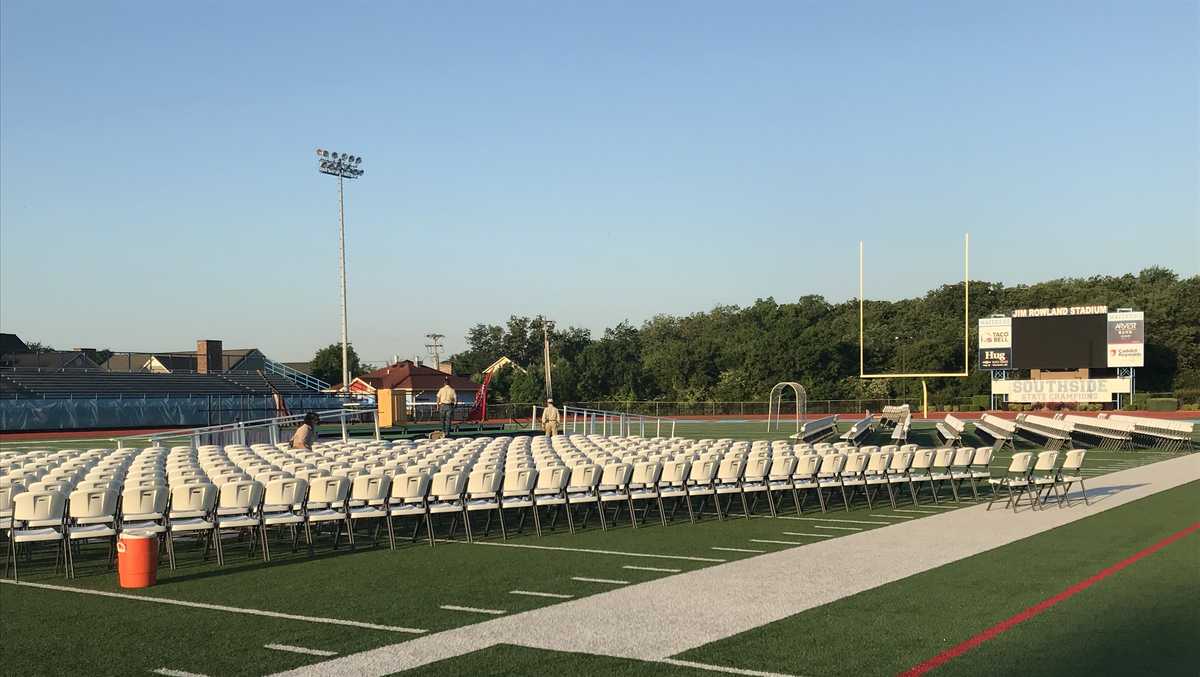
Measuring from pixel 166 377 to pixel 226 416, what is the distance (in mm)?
14564

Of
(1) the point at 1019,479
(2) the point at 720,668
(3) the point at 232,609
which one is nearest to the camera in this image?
(2) the point at 720,668

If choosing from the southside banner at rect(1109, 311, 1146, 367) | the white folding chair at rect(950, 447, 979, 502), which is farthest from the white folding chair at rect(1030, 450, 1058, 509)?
the southside banner at rect(1109, 311, 1146, 367)

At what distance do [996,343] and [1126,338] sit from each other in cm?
507

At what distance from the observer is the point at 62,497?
10555mm

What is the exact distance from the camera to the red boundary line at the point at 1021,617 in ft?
21.7

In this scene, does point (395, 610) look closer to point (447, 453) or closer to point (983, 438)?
point (447, 453)

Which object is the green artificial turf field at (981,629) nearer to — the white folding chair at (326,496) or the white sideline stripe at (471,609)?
the white sideline stripe at (471,609)

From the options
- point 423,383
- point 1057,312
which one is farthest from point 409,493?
point 423,383

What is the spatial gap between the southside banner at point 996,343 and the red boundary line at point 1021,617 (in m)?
38.0

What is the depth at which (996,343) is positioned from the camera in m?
48.1

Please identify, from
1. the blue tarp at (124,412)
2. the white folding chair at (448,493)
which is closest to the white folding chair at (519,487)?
the white folding chair at (448,493)

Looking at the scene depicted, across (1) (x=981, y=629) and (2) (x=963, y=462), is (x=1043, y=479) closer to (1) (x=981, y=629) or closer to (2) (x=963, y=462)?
(2) (x=963, y=462)

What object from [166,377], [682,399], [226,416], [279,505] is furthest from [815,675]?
[682,399]

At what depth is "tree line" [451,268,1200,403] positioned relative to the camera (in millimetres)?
58594
